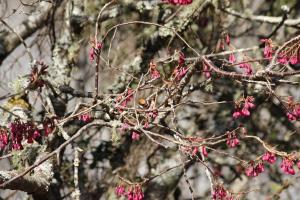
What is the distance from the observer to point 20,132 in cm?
370

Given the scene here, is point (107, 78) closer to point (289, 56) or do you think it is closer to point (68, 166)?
point (68, 166)

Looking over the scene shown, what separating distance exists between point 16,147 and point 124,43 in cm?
273

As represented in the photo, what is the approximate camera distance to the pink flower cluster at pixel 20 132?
145 inches

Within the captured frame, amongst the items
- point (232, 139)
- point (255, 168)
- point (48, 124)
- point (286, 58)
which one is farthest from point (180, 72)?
point (48, 124)

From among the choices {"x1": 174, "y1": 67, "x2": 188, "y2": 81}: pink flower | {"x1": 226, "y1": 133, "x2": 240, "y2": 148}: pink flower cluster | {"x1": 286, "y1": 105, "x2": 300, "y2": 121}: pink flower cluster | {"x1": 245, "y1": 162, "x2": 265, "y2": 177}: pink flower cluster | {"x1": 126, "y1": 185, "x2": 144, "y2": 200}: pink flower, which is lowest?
{"x1": 126, "y1": 185, "x2": 144, "y2": 200}: pink flower

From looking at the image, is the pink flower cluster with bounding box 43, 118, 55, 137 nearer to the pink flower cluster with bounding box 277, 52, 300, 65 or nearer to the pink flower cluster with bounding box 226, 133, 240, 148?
the pink flower cluster with bounding box 226, 133, 240, 148

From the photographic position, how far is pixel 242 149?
661 centimetres

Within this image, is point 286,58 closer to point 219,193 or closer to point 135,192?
point 219,193

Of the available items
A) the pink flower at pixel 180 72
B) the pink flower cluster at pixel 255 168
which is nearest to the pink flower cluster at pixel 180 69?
the pink flower at pixel 180 72

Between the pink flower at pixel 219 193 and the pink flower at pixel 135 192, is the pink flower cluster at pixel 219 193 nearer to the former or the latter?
the pink flower at pixel 219 193

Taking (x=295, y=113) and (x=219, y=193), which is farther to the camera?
(x=295, y=113)

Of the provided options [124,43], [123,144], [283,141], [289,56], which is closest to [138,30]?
[124,43]

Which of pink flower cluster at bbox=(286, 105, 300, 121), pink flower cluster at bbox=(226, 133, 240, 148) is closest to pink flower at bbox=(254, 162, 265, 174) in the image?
pink flower cluster at bbox=(226, 133, 240, 148)

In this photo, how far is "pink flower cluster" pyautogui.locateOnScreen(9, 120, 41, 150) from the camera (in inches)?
145
